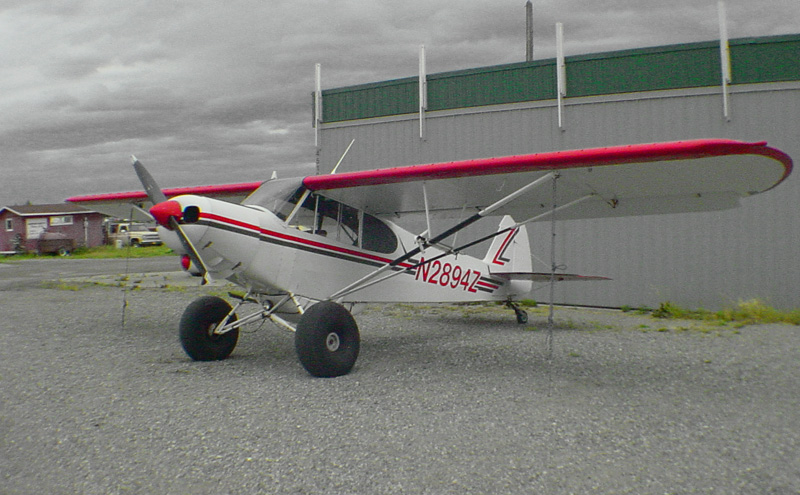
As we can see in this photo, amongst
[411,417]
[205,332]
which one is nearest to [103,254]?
[205,332]

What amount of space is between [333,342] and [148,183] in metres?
2.91

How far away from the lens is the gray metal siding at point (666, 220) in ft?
35.7

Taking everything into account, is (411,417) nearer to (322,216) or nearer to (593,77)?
(322,216)

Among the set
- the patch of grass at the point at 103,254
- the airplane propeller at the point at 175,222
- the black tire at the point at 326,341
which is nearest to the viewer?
the airplane propeller at the point at 175,222

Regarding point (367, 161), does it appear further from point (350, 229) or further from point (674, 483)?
point (674, 483)

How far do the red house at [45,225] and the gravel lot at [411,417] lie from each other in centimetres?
4089

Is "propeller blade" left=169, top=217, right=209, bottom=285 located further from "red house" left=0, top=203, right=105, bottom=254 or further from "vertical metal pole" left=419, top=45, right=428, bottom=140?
"red house" left=0, top=203, right=105, bottom=254

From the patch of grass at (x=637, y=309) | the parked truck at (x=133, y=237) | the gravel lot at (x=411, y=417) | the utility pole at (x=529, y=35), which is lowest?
the gravel lot at (x=411, y=417)

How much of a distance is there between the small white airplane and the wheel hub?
0.05 feet

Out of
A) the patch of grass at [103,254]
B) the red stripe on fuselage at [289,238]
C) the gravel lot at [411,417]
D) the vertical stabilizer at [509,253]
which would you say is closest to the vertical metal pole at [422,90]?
the vertical stabilizer at [509,253]

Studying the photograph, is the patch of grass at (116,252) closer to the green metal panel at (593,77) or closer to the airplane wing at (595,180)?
the green metal panel at (593,77)

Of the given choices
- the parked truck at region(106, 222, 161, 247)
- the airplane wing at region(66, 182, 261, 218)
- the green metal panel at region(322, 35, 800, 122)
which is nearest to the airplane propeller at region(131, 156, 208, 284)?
the airplane wing at region(66, 182, 261, 218)

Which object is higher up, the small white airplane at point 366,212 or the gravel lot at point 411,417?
the small white airplane at point 366,212

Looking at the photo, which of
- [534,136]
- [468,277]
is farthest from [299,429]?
[534,136]
